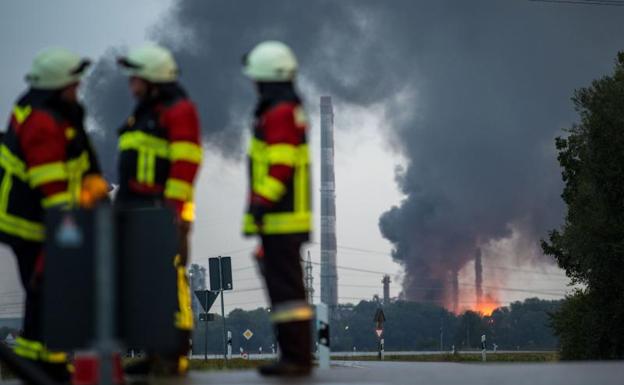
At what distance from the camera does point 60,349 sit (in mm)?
5535

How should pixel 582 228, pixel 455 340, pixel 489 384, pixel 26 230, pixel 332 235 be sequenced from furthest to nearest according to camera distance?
pixel 455 340 < pixel 332 235 < pixel 582 228 < pixel 26 230 < pixel 489 384

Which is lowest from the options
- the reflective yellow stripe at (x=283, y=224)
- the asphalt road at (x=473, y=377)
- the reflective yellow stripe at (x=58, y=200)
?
the asphalt road at (x=473, y=377)

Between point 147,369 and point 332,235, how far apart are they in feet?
458

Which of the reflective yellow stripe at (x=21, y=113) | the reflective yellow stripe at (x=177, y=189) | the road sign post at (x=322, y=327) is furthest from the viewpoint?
the road sign post at (x=322, y=327)

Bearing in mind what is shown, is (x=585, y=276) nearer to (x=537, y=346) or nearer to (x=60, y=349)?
(x=60, y=349)

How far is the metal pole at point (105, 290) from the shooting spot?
517cm

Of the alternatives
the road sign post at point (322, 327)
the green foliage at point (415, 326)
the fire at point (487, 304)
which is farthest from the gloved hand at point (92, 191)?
the green foliage at point (415, 326)

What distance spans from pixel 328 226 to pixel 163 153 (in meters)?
141

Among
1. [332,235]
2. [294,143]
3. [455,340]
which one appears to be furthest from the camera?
[455,340]

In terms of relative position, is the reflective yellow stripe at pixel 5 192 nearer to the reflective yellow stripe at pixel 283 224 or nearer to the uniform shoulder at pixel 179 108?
the uniform shoulder at pixel 179 108

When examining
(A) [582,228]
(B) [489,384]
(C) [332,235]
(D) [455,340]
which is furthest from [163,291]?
(D) [455,340]

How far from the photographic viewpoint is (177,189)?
8.48 metres

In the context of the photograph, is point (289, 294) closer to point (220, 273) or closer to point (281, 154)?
point (281, 154)

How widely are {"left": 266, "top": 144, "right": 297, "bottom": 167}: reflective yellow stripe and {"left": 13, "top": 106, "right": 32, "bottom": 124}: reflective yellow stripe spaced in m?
1.64
